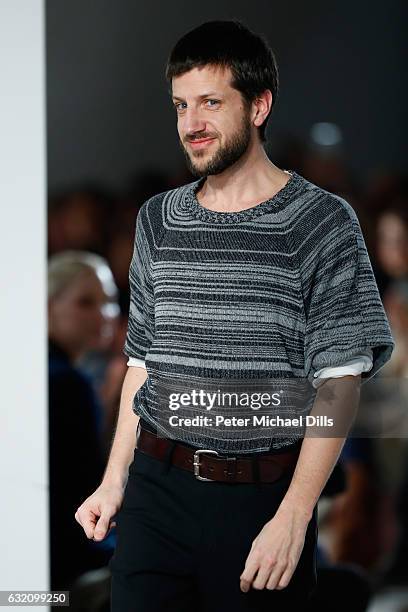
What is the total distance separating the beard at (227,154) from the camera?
5.91 ft

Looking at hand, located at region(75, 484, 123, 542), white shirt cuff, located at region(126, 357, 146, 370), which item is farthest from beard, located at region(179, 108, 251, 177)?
hand, located at region(75, 484, 123, 542)

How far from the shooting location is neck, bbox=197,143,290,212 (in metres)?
1.85

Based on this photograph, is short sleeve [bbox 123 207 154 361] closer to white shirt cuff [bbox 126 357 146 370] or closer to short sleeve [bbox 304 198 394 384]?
white shirt cuff [bbox 126 357 146 370]

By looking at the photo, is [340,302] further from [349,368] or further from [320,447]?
[320,447]

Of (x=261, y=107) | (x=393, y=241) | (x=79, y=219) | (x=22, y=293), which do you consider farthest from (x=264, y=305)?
(x=393, y=241)

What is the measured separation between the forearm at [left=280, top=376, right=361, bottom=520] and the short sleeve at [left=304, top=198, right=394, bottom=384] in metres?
0.05

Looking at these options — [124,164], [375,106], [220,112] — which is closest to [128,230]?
[124,164]

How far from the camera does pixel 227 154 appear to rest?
1805 millimetres

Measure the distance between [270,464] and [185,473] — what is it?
0.48 ft

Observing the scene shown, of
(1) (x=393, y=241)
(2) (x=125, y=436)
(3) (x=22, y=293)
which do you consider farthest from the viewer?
(1) (x=393, y=241)

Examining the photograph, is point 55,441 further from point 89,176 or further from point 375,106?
point 375,106

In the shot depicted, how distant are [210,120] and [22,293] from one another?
4.14 feet

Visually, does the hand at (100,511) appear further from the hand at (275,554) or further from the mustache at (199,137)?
the mustache at (199,137)

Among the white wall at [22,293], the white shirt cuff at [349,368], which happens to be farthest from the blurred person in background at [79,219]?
the white shirt cuff at [349,368]
